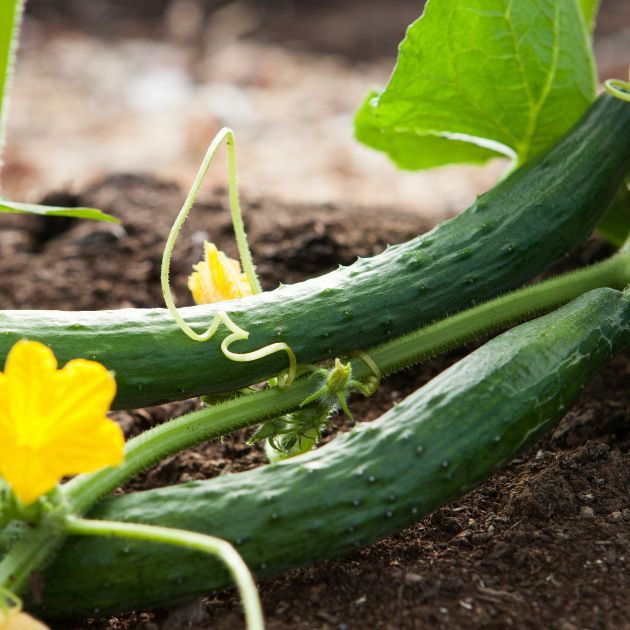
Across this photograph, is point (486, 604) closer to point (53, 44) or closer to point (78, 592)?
point (78, 592)

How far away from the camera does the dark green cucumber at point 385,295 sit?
1518mm

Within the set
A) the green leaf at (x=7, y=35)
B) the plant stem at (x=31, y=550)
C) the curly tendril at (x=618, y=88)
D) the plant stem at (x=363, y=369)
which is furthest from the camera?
the green leaf at (x=7, y=35)

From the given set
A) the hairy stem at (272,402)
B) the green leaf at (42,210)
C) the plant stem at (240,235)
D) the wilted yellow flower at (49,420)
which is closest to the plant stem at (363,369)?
the hairy stem at (272,402)

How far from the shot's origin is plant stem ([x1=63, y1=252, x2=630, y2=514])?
1.42m

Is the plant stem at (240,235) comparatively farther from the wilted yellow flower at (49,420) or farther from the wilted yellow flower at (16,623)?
the wilted yellow flower at (16,623)

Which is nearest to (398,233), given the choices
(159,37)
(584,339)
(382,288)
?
(382,288)

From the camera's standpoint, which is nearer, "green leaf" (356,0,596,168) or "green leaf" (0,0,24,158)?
"green leaf" (356,0,596,168)

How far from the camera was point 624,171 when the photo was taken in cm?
195

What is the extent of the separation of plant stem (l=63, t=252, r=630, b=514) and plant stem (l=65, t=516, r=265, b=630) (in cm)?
10

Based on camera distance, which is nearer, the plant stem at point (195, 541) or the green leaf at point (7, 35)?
the plant stem at point (195, 541)

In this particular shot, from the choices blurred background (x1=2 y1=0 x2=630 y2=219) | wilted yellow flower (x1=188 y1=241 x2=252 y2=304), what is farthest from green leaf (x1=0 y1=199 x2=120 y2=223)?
blurred background (x1=2 y1=0 x2=630 y2=219)

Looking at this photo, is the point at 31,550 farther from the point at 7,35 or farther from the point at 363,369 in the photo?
the point at 7,35

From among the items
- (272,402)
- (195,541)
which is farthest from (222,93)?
(195,541)

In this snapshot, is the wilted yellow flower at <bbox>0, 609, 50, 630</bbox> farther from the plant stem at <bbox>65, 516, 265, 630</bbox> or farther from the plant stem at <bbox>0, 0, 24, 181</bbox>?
the plant stem at <bbox>0, 0, 24, 181</bbox>
